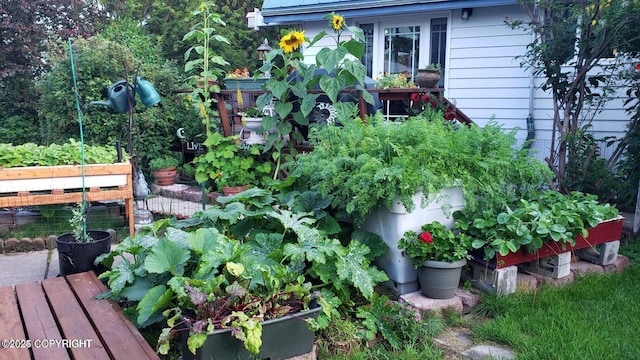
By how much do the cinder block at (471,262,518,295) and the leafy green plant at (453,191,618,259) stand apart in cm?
12

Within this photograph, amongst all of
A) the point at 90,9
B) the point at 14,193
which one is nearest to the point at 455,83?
the point at 14,193

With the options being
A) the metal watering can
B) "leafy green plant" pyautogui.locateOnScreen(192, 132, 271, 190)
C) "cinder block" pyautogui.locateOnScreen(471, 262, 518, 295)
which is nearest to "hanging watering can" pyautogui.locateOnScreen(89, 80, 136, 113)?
the metal watering can

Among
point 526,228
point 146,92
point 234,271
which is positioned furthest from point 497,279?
point 146,92

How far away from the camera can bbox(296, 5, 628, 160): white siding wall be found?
5.96 m

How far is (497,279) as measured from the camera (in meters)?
2.95

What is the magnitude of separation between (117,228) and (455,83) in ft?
15.0

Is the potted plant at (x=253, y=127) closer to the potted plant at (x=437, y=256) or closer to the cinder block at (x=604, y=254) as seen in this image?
the potted plant at (x=437, y=256)

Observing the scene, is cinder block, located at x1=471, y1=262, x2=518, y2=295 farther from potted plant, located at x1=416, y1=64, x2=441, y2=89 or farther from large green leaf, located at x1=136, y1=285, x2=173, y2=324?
potted plant, located at x1=416, y1=64, x2=441, y2=89

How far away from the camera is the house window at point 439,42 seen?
22.0ft

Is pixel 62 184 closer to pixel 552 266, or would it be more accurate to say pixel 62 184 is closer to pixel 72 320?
pixel 72 320

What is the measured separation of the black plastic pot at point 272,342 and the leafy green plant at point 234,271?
0.21 feet

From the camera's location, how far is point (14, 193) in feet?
13.0

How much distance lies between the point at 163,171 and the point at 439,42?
4.07 metres

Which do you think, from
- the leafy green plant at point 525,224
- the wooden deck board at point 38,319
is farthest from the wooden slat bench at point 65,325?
the leafy green plant at point 525,224
